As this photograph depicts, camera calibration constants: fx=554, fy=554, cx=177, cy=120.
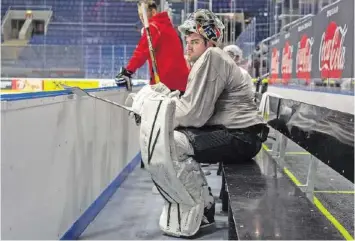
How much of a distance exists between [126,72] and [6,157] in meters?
2.27

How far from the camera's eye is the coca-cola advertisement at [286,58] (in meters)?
6.60

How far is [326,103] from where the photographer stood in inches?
172

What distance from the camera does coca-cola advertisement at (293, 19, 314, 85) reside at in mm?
5215

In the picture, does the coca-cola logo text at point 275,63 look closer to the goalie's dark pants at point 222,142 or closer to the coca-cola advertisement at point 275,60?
the coca-cola advertisement at point 275,60

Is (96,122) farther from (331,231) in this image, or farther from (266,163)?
(331,231)

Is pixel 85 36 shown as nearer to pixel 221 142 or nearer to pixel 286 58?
pixel 286 58

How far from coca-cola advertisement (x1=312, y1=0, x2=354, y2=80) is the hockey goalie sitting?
113 cm

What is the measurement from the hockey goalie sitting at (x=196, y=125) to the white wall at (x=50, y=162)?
409mm

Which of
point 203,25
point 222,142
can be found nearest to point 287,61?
point 203,25

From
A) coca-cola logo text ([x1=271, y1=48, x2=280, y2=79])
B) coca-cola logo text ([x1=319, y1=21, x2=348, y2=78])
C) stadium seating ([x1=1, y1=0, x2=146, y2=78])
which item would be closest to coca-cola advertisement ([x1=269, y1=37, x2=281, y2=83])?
coca-cola logo text ([x1=271, y1=48, x2=280, y2=79])

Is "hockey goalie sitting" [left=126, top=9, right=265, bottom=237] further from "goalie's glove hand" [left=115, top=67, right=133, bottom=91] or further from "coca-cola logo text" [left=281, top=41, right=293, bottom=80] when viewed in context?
"coca-cola logo text" [left=281, top=41, right=293, bottom=80]

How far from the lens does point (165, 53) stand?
4.26 meters

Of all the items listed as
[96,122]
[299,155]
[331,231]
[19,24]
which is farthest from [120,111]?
[19,24]

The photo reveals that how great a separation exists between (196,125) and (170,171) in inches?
10.7
